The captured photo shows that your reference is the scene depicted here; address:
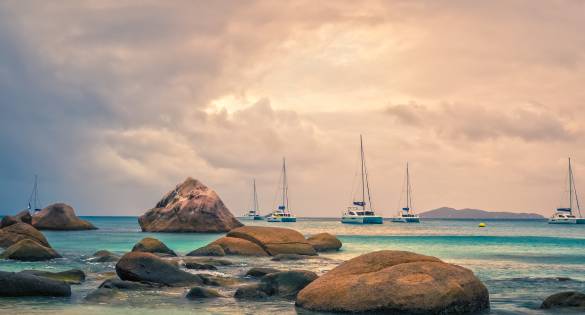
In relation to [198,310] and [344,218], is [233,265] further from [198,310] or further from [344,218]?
[344,218]

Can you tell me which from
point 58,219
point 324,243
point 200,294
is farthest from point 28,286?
point 58,219

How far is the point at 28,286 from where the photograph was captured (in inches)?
806

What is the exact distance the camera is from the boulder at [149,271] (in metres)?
23.2

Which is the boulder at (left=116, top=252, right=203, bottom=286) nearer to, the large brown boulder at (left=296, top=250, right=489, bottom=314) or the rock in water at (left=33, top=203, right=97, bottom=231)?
the large brown boulder at (left=296, top=250, right=489, bottom=314)

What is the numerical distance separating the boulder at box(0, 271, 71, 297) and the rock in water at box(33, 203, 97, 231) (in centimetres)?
8279

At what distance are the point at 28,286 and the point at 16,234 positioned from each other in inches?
1246

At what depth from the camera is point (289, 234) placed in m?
43.9

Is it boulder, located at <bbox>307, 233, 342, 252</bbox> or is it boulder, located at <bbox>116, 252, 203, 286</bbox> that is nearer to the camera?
boulder, located at <bbox>116, 252, 203, 286</bbox>

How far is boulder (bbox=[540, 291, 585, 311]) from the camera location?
61.4 feet

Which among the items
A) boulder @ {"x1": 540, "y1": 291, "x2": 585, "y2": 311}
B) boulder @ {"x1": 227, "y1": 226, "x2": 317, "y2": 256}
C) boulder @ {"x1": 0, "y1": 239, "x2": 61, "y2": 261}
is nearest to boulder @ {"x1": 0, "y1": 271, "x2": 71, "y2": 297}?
boulder @ {"x1": 540, "y1": 291, "x2": 585, "y2": 311}

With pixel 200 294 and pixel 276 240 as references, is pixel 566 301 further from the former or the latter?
pixel 276 240

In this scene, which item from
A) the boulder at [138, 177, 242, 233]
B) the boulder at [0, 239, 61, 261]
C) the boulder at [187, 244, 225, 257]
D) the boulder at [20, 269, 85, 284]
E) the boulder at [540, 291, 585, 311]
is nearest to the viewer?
the boulder at [540, 291, 585, 311]

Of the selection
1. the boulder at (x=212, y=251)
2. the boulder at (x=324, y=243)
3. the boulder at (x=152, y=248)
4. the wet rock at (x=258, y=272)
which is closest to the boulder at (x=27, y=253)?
the boulder at (x=152, y=248)

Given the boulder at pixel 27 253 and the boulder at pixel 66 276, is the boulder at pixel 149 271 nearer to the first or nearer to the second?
the boulder at pixel 66 276
